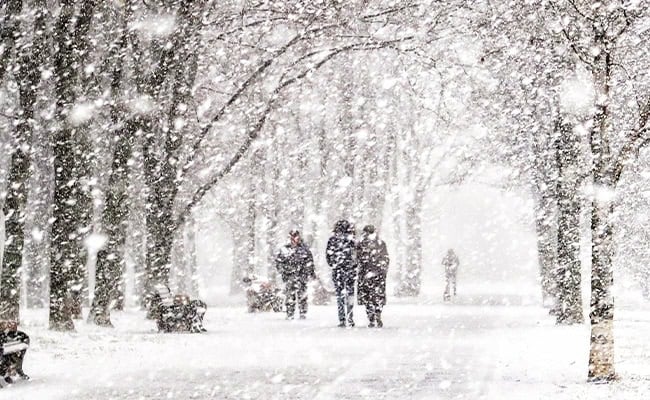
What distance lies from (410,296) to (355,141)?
8.63m

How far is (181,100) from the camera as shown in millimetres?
18609

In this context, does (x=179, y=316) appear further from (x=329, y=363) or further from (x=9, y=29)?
(x=329, y=363)

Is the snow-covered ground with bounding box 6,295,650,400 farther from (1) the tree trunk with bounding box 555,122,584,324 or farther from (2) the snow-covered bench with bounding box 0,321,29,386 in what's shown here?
(1) the tree trunk with bounding box 555,122,584,324

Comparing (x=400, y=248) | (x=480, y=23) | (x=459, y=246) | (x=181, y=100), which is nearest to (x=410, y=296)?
(x=400, y=248)

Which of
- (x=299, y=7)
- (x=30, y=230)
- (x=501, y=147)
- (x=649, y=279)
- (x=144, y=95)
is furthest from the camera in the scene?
(x=649, y=279)

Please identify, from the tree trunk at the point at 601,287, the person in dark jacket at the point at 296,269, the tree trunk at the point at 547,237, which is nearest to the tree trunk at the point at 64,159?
the person in dark jacket at the point at 296,269

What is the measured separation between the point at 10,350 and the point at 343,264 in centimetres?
946

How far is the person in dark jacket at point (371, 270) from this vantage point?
17.7 m

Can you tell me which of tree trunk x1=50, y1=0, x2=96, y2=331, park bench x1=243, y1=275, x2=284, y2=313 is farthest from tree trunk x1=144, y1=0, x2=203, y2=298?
park bench x1=243, y1=275, x2=284, y2=313

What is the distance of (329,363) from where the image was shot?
1148cm

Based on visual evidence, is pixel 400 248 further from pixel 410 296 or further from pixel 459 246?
pixel 459 246

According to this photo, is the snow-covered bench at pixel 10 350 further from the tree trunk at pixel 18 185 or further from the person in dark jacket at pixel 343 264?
the person in dark jacket at pixel 343 264

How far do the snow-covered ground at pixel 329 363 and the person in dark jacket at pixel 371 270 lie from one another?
764mm

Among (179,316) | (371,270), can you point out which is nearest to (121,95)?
(179,316)
